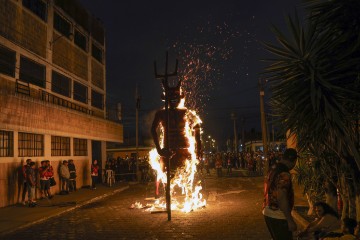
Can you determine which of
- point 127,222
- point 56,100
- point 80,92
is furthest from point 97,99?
Answer: point 127,222

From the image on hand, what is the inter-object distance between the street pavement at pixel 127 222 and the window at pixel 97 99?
11.7m

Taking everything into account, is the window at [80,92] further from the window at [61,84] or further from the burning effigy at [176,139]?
the burning effigy at [176,139]

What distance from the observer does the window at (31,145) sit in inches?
696

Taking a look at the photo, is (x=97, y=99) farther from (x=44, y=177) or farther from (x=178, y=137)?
(x=178, y=137)

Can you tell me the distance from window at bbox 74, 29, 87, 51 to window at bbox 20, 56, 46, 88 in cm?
547

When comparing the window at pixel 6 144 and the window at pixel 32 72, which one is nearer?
the window at pixel 6 144

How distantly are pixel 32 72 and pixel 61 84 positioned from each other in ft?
11.5

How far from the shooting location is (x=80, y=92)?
83.5 ft

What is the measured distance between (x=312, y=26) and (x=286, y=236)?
370 centimetres

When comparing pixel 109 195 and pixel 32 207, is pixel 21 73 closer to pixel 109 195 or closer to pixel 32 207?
pixel 32 207

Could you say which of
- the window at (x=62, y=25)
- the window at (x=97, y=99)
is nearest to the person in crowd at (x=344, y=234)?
the window at (x=62, y=25)

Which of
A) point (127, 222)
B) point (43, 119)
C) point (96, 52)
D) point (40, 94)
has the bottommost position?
point (127, 222)

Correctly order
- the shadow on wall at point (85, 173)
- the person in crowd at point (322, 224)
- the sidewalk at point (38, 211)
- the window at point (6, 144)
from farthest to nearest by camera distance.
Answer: the shadow on wall at point (85, 173)
the window at point (6, 144)
the sidewalk at point (38, 211)
the person in crowd at point (322, 224)

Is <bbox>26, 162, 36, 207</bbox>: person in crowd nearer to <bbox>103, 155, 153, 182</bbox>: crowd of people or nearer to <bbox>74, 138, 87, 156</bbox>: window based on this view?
<bbox>74, 138, 87, 156</bbox>: window
